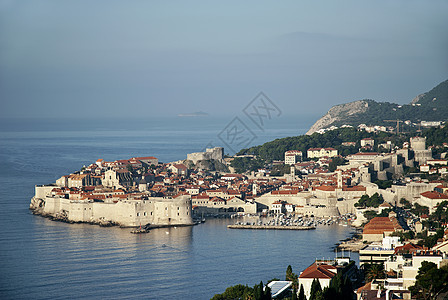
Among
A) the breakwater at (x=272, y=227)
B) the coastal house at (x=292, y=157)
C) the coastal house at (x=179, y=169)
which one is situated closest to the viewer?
the breakwater at (x=272, y=227)

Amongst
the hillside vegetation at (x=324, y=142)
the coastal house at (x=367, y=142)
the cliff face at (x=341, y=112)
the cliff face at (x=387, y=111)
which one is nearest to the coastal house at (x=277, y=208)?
the hillside vegetation at (x=324, y=142)

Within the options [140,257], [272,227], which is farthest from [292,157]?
[140,257]

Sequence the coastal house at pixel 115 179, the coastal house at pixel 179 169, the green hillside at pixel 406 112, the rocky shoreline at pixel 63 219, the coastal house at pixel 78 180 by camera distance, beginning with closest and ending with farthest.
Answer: the rocky shoreline at pixel 63 219 < the coastal house at pixel 78 180 < the coastal house at pixel 115 179 < the coastal house at pixel 179 169 < the green hillside at pixel 406 112

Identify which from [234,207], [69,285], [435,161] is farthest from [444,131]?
[69,285]

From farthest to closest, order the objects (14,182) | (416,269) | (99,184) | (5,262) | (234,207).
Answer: (14,182)
(99,184)
(234,207)
(5,262)
(416,269)

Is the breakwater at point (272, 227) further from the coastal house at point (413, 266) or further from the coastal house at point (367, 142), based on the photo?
the coastal house at point (367, 142)

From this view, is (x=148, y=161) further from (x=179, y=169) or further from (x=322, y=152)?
(x=322, y=152)

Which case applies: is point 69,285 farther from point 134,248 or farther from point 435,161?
point 435,161
